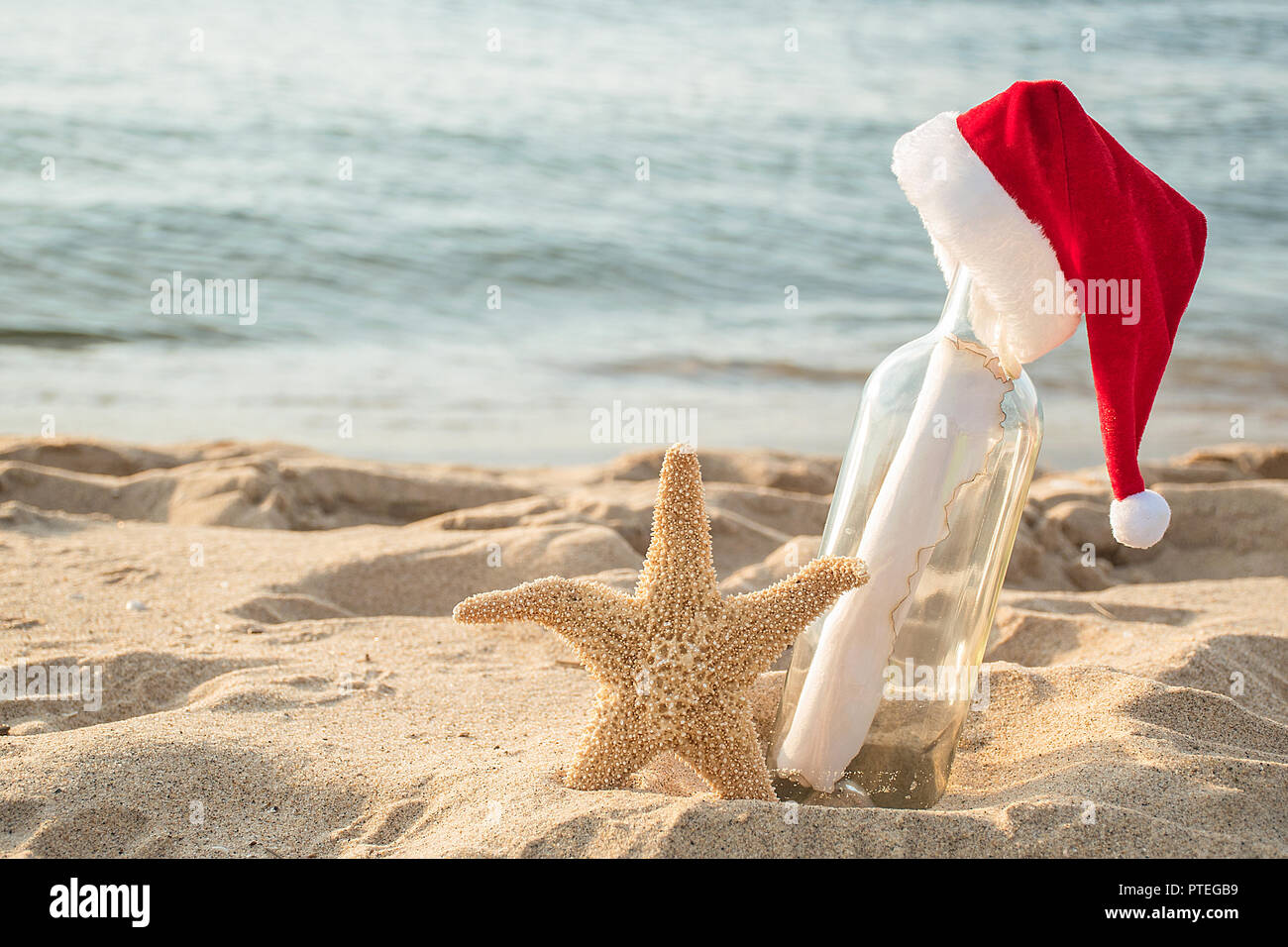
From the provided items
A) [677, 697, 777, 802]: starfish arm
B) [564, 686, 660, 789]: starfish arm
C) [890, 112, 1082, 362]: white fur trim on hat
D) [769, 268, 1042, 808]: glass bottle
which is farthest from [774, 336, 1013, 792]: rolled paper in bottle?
[564, 686, 660, 789]: starfish arm

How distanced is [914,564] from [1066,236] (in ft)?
2.28

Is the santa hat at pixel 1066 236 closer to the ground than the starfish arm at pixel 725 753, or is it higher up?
higher up

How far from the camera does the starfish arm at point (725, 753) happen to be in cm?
197

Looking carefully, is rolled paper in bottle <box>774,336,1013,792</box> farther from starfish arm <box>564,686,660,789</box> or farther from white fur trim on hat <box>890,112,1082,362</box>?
starfish arm <box>564,686,660,789</box>

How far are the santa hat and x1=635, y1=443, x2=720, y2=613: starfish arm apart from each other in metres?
0.69

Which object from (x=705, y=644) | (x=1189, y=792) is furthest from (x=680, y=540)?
(x=1189, y=792)

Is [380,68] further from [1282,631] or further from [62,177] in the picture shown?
[1282,631]

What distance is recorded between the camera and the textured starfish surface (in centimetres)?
196

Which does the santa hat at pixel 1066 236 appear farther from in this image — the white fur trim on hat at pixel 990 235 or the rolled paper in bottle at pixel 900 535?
the rolled paper in bottle at pixel 900 535

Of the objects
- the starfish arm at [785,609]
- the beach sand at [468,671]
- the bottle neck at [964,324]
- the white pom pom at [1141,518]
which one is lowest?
the beach sand at [468,671]

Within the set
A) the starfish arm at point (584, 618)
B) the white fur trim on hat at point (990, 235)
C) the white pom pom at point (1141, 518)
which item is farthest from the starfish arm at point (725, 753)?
the white fur trim on hat at point (990, 235)

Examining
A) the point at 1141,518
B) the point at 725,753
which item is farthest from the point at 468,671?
the point at 1141,518

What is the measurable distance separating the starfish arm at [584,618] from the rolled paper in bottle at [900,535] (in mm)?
471

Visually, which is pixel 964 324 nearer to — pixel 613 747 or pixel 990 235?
pixel 990 235
